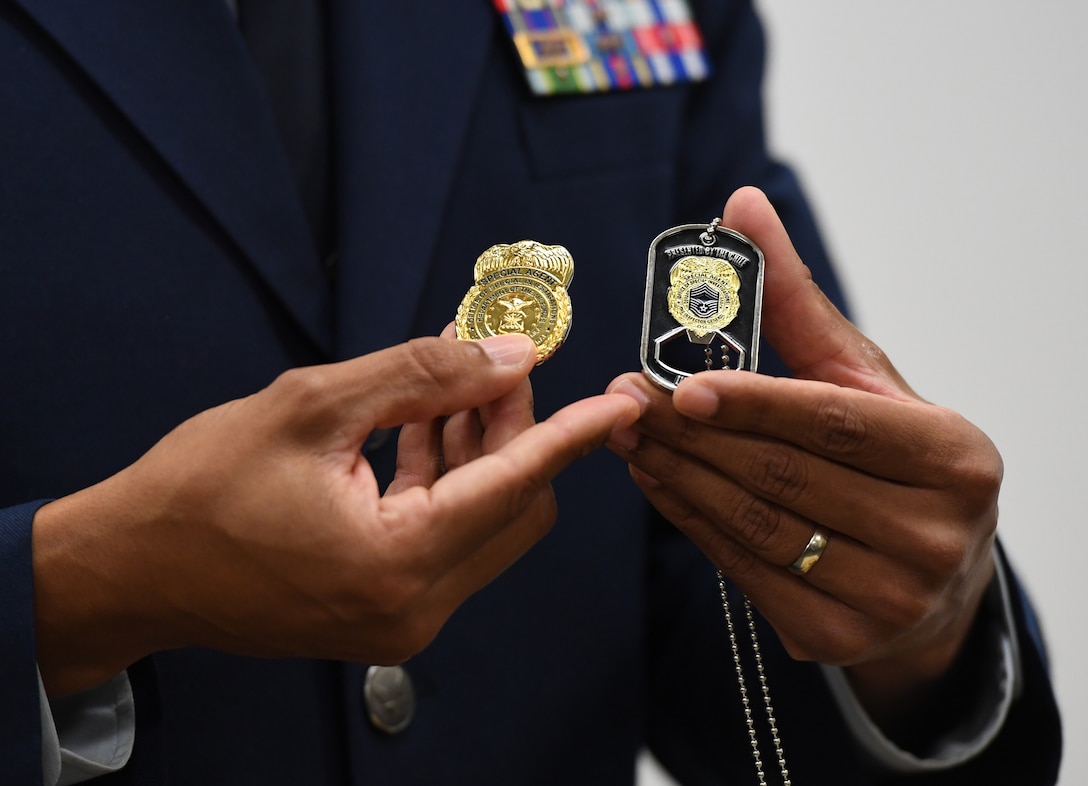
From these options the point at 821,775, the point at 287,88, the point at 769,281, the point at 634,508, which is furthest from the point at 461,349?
the point at 821,775

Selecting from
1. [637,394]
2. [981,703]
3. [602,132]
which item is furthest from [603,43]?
[981,703]

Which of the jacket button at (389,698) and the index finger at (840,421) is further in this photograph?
the jacket button at (389,698)

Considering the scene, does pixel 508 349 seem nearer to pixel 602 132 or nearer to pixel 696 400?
pixel 696 400

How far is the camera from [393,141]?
969mm

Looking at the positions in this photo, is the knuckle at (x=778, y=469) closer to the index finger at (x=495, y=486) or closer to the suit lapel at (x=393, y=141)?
the index finger at (x=495, y=486)

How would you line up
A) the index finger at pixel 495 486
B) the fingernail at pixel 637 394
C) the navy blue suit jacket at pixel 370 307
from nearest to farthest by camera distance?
the index finger at pixel 495 486
the fingernail at pixel 637 394
the navy blue suit jacket at pixel 370 307

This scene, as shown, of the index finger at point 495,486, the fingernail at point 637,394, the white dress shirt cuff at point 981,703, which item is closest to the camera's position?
the index finger at point 495,486

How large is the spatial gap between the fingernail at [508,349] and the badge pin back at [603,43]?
1.41 ft

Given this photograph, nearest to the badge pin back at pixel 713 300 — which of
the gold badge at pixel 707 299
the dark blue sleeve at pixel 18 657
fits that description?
the gold badge at pixel 707 299

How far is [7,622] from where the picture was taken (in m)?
0.71

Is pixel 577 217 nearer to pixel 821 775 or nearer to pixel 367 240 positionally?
pixel 367 240

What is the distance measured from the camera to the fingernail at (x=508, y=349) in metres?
0.70

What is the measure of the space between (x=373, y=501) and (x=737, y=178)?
0.73 metres

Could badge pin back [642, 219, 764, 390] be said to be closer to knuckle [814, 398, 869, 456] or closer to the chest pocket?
knuckle [814, 398, 869, 456]
